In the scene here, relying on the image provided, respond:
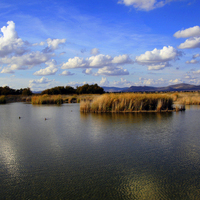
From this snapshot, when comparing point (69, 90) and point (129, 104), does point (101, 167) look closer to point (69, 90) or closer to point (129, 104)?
point (129, 104)

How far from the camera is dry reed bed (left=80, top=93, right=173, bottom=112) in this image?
49.6ft

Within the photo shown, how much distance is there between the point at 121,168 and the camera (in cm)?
426

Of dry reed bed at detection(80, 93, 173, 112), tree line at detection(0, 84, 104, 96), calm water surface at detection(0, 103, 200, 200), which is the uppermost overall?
tree line at detection(0, 84, 104, 96)

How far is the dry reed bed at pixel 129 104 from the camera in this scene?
15.1m

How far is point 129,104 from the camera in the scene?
15250 millimetres

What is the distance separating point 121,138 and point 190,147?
6.97 feet

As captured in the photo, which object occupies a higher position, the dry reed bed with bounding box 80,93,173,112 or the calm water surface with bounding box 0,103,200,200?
the dry reed bed with bounding box 80,93,173,112

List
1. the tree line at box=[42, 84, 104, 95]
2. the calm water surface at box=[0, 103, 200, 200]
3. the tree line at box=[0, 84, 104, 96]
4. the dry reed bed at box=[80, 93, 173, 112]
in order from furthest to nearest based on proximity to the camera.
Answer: the tree line at box=[42, 84, 104, 95], the tree line at box=[0, 84, 104, 96], the dry reed bed at box=[80, 93, 173, 112], the calm water surface at box=[0, 103, 200, 200]

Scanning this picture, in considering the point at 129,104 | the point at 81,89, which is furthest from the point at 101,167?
the point at 81,89

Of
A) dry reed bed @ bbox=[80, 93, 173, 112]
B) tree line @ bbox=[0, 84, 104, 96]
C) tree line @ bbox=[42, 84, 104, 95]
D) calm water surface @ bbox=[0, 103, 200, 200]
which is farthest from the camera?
tree line @ bbox=[42, 84, 104, 95]

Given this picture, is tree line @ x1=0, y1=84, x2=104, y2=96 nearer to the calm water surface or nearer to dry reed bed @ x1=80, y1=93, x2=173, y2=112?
dry reed bed @ x1=80, y1=93, x2=173, y2=112

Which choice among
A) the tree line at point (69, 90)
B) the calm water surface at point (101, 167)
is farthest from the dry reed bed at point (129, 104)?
the tree line at point (69, 90)

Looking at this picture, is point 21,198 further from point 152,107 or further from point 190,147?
point 152,107

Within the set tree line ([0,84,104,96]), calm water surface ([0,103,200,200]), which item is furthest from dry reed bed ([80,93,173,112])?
tree line ([0,84,104,96])
